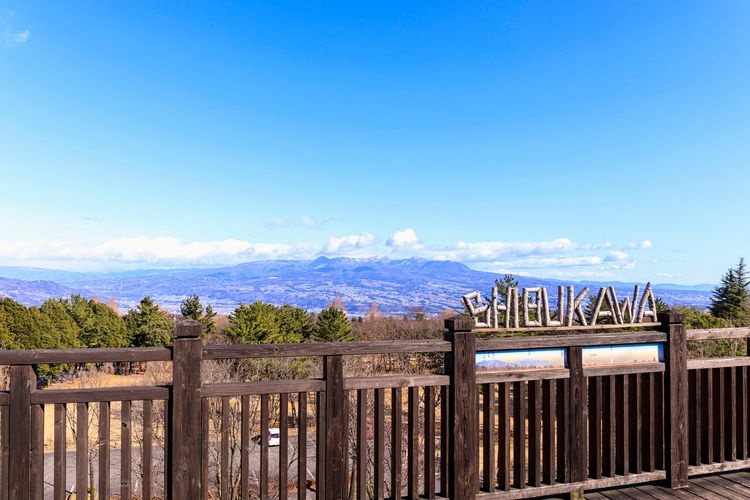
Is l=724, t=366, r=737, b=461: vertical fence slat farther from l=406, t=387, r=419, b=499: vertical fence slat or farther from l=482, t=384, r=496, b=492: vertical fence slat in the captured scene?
l=406, t=387, r=419, b=499: vertical fence slat

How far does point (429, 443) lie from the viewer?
127 inches

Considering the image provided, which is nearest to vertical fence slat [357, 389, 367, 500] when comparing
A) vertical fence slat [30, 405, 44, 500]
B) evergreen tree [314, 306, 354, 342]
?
vertical fence slat [30, 405, 44, 500]

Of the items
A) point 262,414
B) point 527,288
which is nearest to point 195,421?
point 262,414

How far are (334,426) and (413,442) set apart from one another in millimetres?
561

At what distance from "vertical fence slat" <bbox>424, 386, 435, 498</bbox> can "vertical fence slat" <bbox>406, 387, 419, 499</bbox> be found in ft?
0.20

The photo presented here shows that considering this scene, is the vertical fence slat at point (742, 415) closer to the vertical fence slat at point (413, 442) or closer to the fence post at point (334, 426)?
the vertical fence slat at point (413, 442)

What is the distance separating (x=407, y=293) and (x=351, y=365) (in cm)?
17644

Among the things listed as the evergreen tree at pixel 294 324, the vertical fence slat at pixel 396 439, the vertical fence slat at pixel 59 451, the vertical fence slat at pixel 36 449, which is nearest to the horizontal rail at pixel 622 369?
the vertical fence slat at pixel 396 439

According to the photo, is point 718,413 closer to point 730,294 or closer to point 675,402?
point 675,402

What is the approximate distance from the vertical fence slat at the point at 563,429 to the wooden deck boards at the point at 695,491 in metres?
0.28

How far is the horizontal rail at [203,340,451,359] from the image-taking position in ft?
9.50

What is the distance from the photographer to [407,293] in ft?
644

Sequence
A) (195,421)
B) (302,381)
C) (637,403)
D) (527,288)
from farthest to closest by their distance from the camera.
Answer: (527,288) < (637,403) < (302,381) < (195,421)

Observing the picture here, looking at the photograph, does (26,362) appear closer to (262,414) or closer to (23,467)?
(23,467)
